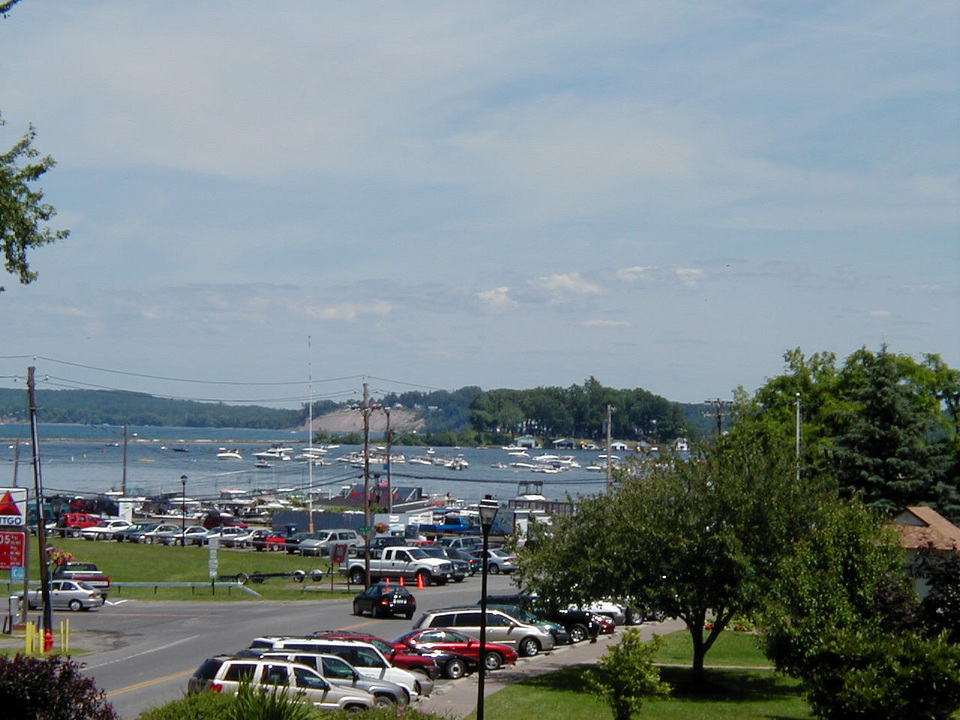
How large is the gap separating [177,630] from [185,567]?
78.8 ft

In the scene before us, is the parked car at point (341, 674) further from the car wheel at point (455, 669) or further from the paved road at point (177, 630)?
the car wheel at point (455, 669)

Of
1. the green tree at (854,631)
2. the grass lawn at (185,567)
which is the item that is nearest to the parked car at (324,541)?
the grass lawn at (185,567)

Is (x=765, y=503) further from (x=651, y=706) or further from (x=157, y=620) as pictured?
(x=157, y=620)

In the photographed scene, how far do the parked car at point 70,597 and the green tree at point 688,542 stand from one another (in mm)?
24572

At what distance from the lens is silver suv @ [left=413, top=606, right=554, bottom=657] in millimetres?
31828

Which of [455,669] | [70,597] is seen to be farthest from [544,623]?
[70,597]

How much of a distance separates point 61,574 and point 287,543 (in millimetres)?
23032

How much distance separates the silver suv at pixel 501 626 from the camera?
31828 mm

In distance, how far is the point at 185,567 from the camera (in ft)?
202

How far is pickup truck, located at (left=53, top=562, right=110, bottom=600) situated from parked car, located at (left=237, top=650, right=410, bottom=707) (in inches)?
1176

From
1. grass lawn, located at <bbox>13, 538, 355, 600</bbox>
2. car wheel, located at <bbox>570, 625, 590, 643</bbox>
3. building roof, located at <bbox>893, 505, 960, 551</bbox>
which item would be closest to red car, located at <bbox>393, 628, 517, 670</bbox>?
car wheel, located at <bbox>570, 625, 590, 643</bbox>

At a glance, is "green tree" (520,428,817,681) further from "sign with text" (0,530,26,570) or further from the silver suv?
"sign with text" (0,530,26,570)

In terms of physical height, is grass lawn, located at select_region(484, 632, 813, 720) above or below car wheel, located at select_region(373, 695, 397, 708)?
below

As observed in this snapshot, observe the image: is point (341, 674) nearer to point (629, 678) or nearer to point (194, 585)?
point (629, 678)
